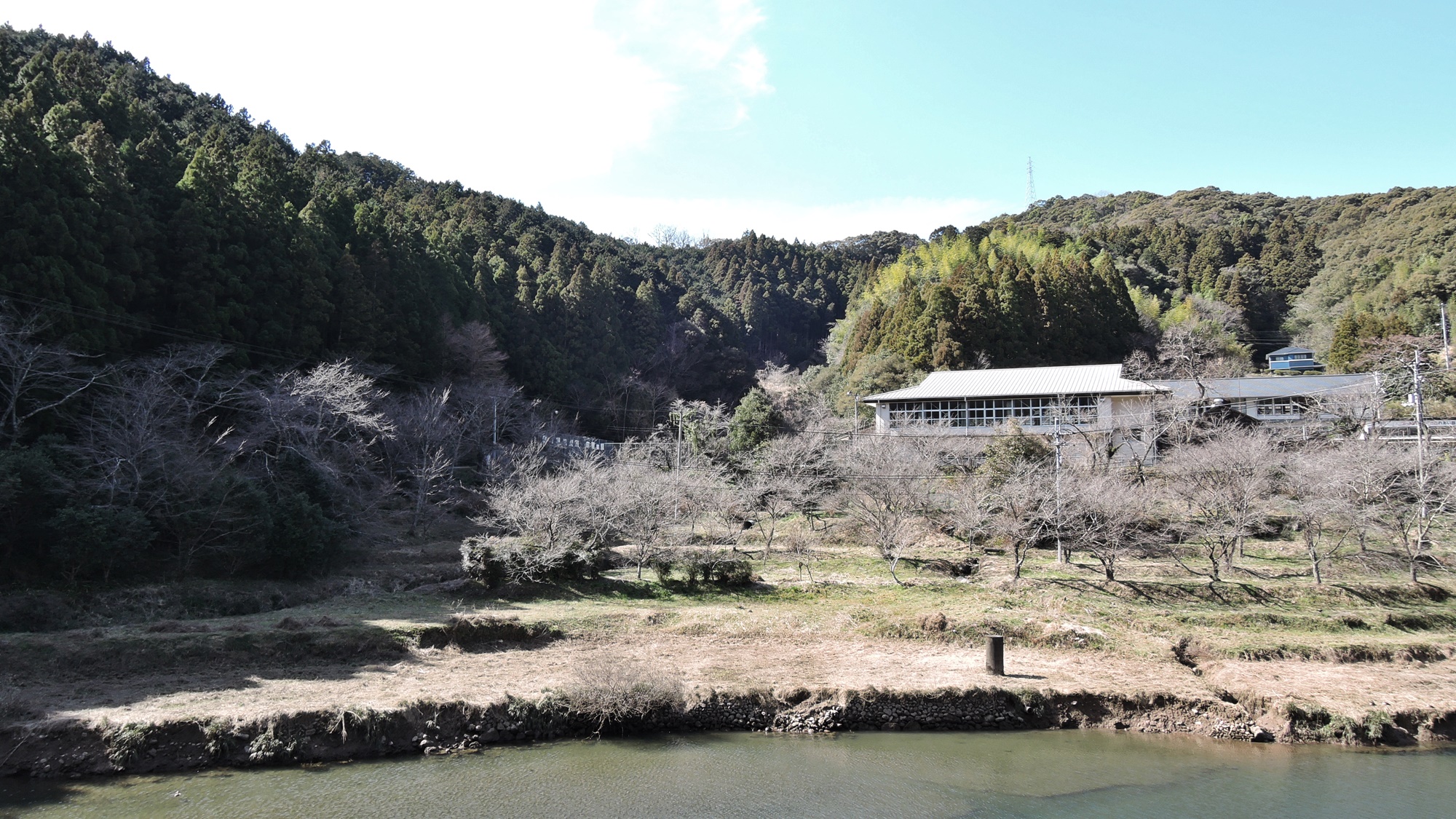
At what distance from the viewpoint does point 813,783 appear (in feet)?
34.7

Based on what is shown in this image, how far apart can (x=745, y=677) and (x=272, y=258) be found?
77.0ft

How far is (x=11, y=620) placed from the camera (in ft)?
46.8

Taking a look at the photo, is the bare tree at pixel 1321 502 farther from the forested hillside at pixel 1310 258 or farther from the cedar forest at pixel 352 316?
the forested hillside at pixel 1310 258

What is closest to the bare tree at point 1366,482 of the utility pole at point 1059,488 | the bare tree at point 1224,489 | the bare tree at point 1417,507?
the bare tree at point 1417,507

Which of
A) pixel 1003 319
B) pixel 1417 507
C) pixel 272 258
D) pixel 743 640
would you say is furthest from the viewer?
pixel 1003 319

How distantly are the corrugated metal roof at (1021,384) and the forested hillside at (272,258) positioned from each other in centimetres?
1636

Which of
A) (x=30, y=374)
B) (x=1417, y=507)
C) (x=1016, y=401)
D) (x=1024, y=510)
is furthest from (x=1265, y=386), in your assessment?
(x=30, y=374)

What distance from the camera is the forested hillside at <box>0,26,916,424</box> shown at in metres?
21.2

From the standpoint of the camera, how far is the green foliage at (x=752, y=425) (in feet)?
108

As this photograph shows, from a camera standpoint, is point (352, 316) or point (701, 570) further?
point (352, 316)

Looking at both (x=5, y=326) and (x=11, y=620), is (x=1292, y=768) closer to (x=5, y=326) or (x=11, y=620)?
(x=11, y=620)

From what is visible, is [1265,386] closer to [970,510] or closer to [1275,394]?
[1275,394]

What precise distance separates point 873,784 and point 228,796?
8230mm

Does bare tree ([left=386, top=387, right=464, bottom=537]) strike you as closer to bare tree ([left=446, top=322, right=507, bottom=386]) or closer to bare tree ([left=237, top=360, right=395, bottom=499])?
bare tree ([left=237, top=360, right=395, bottom=499])
